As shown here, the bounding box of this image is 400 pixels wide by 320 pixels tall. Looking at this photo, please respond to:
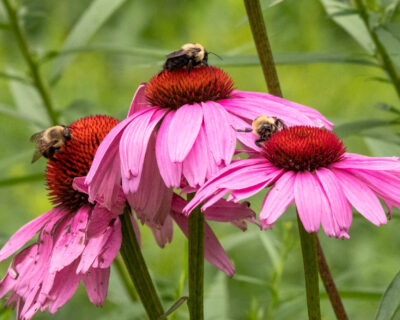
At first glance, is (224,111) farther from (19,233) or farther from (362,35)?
(362,35)

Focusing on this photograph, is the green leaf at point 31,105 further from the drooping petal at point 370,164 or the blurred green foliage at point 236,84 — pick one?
the drooping petal at point 370,164

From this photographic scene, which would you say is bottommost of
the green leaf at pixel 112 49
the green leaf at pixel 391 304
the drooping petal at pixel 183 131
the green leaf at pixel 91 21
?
the green leaf at pixel 391 304

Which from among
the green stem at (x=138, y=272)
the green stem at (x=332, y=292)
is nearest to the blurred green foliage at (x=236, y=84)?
the green stem at (x=332, y=292)

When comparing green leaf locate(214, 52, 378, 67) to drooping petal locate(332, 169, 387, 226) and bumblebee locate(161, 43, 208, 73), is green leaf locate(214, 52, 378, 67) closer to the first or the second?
bumblebee locate(161, 43, 208, 73)

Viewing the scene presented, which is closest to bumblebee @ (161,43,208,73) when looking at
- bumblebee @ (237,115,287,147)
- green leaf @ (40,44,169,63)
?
bumblebee @ (237,115,287,147)

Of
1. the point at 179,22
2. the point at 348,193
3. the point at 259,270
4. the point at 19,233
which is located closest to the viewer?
the point at 348,193

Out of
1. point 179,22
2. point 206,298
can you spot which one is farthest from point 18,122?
point 206,298

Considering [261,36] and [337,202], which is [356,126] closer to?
[261,36]

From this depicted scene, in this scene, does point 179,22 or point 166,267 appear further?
point 179,22
